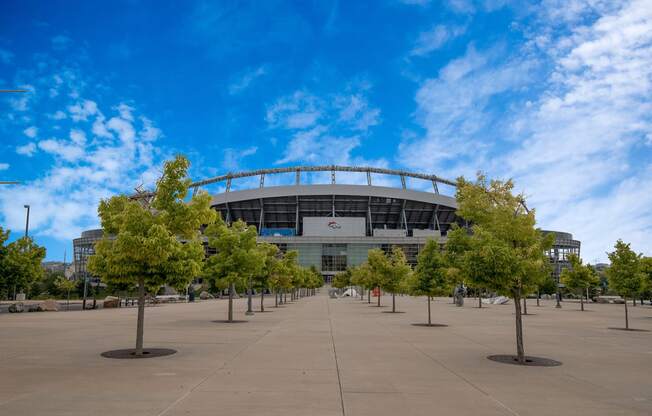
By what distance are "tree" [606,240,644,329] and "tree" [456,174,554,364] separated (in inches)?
542

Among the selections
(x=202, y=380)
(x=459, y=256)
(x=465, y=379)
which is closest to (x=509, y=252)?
(x=459, y=256)

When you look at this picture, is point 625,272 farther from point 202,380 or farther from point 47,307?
point 47,307

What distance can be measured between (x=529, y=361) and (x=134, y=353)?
36.8ft

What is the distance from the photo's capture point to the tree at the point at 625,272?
2452 cm

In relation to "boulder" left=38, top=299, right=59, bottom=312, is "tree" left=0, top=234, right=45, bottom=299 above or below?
above

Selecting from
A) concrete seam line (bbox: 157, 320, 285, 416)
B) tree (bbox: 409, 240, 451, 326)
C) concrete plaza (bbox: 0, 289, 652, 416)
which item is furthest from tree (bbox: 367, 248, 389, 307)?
concrete seam line (bbox: 157, 320, 285, 416)

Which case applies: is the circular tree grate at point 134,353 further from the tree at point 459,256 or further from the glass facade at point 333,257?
the glass facade at point 333,257

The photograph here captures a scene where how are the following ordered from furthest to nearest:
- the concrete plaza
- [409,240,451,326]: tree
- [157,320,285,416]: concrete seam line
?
[409,240,451,326]: tree, the concrete plaza, [157,320,285,416]: concrete seam line

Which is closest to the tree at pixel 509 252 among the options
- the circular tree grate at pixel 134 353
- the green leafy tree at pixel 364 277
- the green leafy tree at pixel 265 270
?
the circular tree grate at pixel 134 353

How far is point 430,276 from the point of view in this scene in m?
27.5

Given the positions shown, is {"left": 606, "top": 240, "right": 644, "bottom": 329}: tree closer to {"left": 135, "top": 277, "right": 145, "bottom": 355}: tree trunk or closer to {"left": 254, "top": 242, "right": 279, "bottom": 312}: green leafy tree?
{"left": 254, "top": 242, "right": 279, "bottom": 312}: green leafy tree

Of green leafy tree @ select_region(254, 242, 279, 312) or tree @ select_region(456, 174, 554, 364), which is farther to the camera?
green leafy tree @ select_region(254, 242, 279, 312)

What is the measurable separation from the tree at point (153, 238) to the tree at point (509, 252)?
27.2ft

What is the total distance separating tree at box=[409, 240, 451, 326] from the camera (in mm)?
27188
